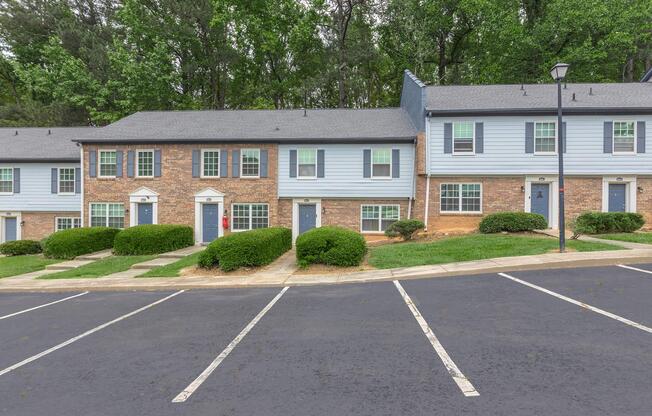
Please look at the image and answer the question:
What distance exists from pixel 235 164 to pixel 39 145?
14.2 m

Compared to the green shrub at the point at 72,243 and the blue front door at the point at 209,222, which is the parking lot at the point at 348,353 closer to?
the green shrub at the point at 72,243

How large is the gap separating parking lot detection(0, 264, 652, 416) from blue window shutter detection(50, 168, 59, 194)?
55.0ft

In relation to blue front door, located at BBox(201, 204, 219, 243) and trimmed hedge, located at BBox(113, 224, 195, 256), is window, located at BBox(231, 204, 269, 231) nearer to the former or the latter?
blue front door, located at BBox(201, 204, 219, 243)

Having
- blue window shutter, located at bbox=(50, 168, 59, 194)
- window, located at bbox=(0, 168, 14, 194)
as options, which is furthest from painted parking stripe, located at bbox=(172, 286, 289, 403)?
window, located at bbox=(0, 168, 14, 194)

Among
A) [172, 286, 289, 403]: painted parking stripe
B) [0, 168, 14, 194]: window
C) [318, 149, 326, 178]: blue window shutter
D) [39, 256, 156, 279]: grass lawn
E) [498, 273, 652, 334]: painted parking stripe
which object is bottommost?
[39, 256, 156, 279]: grass lawn

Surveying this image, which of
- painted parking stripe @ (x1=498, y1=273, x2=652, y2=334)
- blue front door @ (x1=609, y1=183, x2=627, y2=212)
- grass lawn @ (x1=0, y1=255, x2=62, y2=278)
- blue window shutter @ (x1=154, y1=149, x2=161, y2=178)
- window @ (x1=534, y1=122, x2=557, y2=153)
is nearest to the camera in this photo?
painted parking stripe @ (x1=498, y1=273, x2=652, y2=334)

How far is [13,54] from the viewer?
121 ft

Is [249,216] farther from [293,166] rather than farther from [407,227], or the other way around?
[407,227]

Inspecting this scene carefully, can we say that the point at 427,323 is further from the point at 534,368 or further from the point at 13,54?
the point at 13,54

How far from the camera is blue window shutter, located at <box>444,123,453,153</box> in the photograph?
19203 mm

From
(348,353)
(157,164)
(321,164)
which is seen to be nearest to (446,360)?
(348,353)

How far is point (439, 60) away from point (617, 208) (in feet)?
79.6

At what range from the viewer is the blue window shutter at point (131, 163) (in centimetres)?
2152

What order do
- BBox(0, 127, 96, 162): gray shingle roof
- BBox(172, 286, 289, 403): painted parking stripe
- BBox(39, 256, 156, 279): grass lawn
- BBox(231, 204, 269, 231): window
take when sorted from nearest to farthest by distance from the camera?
BBox(172, 286, 289, 403): painted parking stripe
BBox(39, 256, 156, 279): grass lawn
BBox(231, 204, 269, 231): window
BBox(0, 127, 96, 162): gray shingle roof
